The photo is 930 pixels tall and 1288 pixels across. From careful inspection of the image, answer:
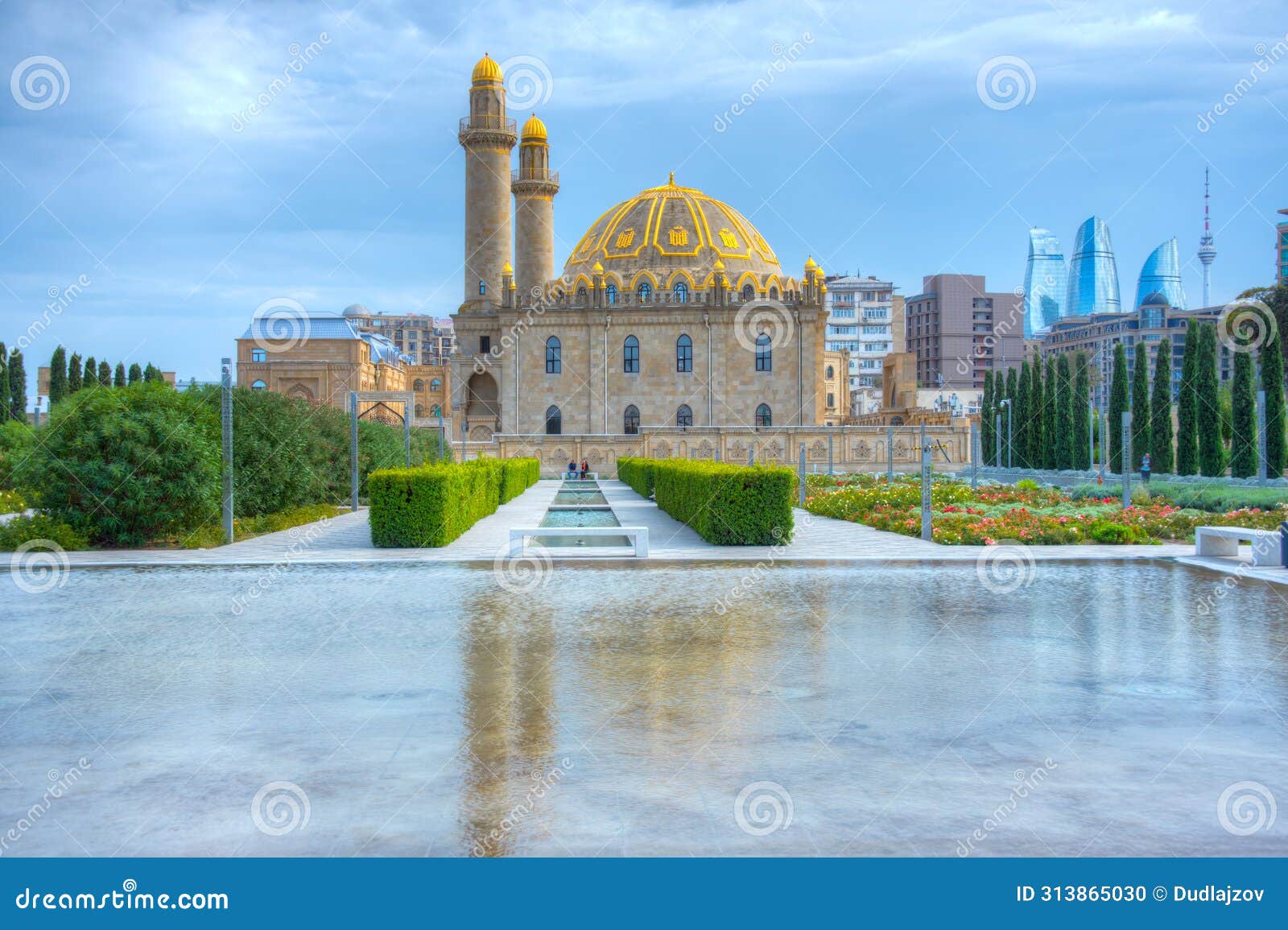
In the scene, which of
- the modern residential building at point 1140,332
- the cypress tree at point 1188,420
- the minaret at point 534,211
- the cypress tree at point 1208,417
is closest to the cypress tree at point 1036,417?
the cypress tree at point 1188,420

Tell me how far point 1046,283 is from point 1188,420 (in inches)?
6894

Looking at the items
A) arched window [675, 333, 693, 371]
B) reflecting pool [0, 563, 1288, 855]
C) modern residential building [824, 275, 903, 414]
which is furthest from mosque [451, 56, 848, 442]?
modern residential building [824, 275, 903, 414]

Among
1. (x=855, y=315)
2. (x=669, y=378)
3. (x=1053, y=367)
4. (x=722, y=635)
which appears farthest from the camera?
(x=855, y=315)

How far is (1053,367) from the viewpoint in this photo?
43.8 metres

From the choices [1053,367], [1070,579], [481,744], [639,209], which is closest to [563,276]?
[639,209]

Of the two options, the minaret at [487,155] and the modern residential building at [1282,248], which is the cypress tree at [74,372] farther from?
the modern residential building at [1282,248]

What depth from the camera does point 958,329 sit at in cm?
10938

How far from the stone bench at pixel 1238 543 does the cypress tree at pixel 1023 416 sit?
32224mm

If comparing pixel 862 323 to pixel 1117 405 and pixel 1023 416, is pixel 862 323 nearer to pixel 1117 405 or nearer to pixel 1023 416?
pixel 1023 416

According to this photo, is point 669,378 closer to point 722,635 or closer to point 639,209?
point 639,209

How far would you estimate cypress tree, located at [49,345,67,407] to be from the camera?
46.0 m

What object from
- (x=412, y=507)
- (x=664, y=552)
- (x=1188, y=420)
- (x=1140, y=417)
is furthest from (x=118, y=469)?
(x=1140, y=417)

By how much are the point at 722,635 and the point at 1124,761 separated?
151 inches

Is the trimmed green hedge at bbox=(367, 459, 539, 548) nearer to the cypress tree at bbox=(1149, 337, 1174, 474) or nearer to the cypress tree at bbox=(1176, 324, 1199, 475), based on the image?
the cypress tree at bbox=(1176, 324, 1199, 475)
